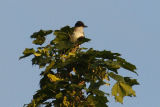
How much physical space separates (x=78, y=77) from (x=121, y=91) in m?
1.30

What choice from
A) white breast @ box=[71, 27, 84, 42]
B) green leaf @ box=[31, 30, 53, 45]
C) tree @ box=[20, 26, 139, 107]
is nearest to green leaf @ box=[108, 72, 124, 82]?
tree @ box=[20, 26, 139, 107]

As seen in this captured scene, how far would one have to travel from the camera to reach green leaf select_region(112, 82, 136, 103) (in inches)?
423

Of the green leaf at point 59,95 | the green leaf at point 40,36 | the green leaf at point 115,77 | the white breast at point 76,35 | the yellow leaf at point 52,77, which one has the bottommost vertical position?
Answer: the green leaf at point 59,95

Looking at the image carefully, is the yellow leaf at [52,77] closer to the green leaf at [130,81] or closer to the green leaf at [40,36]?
the green leaf at [40,36]

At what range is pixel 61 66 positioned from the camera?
10.9 metres

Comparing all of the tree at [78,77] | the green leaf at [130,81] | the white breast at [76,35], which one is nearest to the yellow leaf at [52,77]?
the tree at [78,77]

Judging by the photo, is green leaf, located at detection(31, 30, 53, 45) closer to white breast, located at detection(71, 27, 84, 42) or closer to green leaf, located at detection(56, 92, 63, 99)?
white breast, located at detection(71, 27, 84, 42)

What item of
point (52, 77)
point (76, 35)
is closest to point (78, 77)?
point (52, 77)

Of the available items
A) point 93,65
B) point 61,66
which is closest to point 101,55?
point 93,65

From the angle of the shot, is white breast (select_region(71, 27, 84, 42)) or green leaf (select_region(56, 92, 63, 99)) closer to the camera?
green leaf (select_region(56, 92, 63, 99))

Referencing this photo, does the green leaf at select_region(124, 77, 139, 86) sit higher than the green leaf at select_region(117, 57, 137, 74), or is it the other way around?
the green leaf at select_region(117, 57, 137, 74)

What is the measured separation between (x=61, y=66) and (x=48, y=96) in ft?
3.21

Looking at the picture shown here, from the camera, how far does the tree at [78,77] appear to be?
10461 mm

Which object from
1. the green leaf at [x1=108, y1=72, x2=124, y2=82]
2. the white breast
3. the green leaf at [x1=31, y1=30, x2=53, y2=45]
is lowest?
the green leaf at [x1=108, y1=72, x2=124, y2=82]
